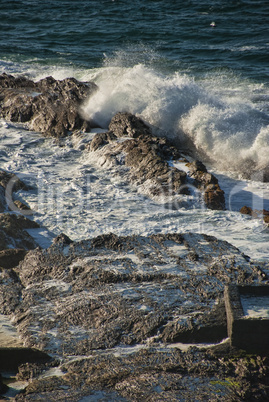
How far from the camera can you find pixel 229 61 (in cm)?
1406

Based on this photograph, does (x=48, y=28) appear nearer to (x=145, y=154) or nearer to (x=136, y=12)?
(x=136, y=12)

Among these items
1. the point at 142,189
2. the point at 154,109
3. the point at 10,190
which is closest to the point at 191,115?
the point at 154,109


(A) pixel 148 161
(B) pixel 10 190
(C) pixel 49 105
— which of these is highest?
(C) pixel 49 105

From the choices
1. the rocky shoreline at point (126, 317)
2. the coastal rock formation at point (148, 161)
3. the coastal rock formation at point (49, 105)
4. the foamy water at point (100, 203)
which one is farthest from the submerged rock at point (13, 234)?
the coastal rock formation at point (49, 105)

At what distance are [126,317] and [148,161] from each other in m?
3.97

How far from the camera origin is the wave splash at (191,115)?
802cm

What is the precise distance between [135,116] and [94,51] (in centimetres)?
776

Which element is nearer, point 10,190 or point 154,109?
point 10,190

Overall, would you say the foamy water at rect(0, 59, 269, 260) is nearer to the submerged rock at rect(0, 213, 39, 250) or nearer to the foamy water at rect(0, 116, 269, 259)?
the foamy water at rect(0, 116, 269, 259)

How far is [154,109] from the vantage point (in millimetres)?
8758

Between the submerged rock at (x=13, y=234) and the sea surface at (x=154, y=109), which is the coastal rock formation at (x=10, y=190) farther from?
the submerged rock at (x=13, y=234)

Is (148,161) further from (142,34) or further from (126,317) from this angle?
(142,34)

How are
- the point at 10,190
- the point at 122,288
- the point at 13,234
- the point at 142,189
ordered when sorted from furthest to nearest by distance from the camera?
the point at 142,189, the point at 10,190, the point at 13,234, the point at 122,288

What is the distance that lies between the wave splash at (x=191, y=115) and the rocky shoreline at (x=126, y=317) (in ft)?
12.6
